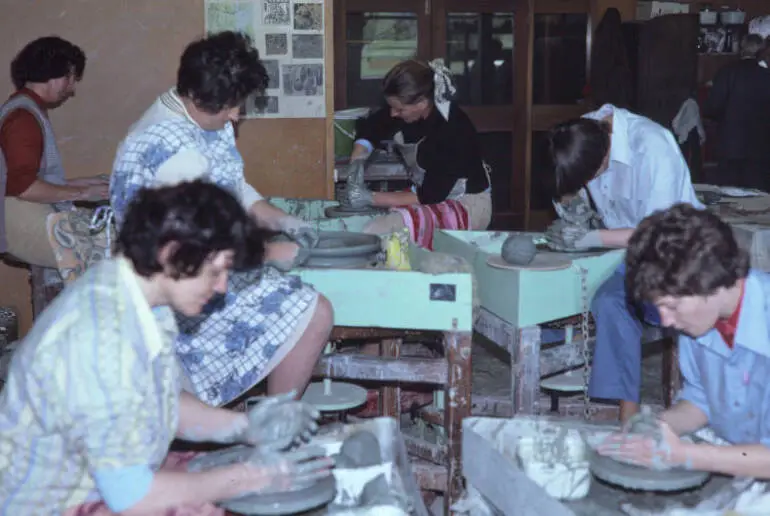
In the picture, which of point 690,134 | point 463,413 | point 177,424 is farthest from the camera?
point 690,134

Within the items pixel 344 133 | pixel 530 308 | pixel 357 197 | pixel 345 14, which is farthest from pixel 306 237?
pixel 345 14

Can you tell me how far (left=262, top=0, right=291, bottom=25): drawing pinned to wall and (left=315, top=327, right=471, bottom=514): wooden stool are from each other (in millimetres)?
1954

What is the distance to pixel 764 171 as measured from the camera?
245 inches

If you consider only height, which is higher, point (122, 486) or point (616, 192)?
point (616, 192)

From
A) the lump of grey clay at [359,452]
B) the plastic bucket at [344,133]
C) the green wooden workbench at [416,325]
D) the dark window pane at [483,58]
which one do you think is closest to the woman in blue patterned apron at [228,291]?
the green wooden workbench at [416,325]

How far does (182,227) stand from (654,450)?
1.03 metres

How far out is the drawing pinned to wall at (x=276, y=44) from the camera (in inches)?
172

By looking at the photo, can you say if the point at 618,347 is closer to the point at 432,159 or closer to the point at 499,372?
the point at 432,159

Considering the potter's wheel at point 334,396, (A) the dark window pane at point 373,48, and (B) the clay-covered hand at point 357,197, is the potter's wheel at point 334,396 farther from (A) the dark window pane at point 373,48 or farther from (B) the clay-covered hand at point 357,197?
(A) the dark window pane at point 373,48

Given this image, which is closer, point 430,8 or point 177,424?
point 177,424

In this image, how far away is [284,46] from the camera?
4383 millimetres

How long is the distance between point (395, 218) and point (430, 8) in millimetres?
3478

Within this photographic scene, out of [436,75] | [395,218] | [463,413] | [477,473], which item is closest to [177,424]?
[477,473]

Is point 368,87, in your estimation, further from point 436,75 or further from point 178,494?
point 178,494
